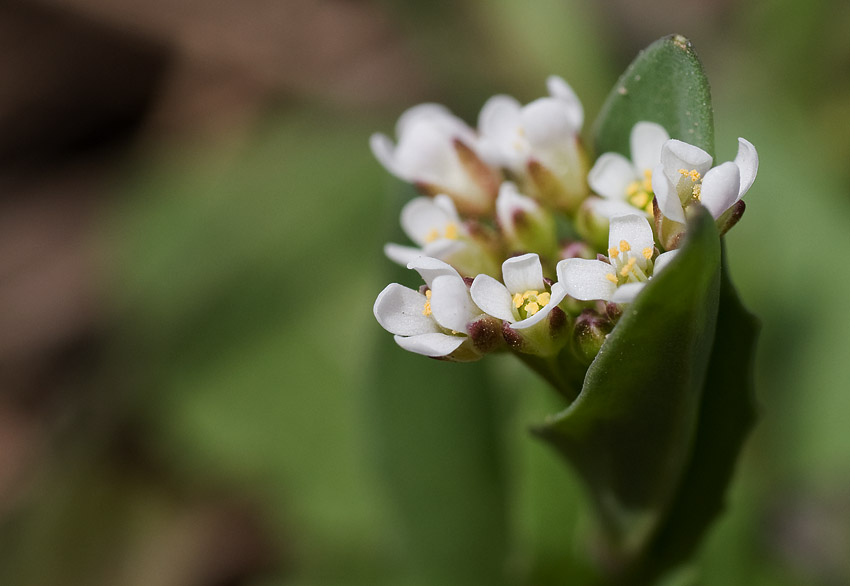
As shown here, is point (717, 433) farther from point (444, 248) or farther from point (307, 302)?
point (307, 302)

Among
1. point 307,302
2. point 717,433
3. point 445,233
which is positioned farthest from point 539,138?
point 307,302

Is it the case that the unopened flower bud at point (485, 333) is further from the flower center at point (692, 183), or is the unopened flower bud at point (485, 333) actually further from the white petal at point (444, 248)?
the flower center at point (692, 183)

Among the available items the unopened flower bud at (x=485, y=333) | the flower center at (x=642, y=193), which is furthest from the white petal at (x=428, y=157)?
the unopened flower bud at (x=485, y=333)

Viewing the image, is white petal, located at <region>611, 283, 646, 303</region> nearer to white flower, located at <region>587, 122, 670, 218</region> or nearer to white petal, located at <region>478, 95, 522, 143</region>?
white flower, located at <region>587, 122, 670, 218</region>

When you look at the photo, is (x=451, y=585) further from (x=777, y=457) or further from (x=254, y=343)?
(x=254, y=343)

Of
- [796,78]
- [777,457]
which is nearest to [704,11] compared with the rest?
[796,78]
